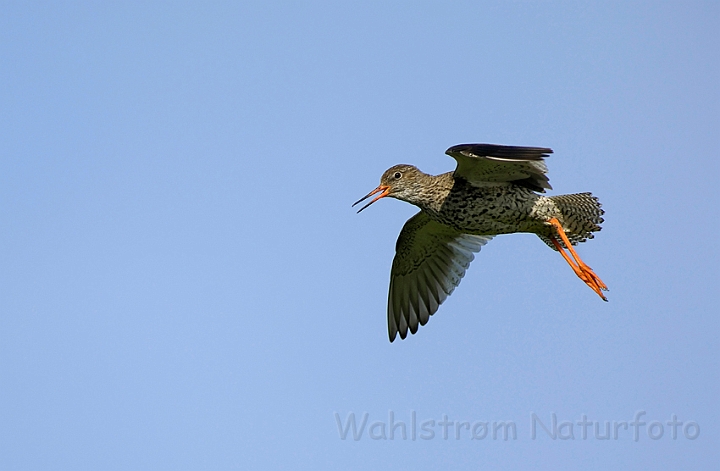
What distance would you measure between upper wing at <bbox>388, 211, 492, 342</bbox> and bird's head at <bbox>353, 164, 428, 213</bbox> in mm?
1554

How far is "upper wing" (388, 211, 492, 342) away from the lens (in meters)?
14.7

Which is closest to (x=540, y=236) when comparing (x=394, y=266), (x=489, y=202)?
(x=489, y=202)

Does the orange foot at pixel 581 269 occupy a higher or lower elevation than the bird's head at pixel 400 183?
lower

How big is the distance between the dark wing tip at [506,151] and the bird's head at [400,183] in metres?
1.34

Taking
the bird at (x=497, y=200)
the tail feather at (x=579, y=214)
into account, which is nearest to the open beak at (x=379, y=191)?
the bird at (x=497, y=200)

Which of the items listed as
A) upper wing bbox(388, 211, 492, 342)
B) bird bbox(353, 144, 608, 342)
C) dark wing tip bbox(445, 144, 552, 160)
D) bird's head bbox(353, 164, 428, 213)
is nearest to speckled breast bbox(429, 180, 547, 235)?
bird bbox(353, 144, 608, 342)

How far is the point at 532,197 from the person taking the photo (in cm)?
1278

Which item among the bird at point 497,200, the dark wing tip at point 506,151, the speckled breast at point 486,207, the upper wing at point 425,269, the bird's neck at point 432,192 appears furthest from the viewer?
the upper wing at point 425,269

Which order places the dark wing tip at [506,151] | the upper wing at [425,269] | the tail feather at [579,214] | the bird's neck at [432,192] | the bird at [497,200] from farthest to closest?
the upper wing at [425,269] < the tail feather at [579,214] < the bird's neck at [432,192] < the bird at [497,200] < the dark wing tip at [506,151]

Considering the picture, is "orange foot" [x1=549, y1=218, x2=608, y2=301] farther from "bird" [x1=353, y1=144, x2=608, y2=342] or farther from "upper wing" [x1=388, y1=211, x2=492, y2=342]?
"upper wing" [x1=388, y1=211, x2=492, y2=342]

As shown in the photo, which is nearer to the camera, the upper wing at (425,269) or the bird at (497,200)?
the bird at (497,200)

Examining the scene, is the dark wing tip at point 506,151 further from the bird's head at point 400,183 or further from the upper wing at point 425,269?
the upper wing at point 425,269

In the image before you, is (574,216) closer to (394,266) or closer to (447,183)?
(447,183)

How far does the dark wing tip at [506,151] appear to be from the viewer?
11227 mm
